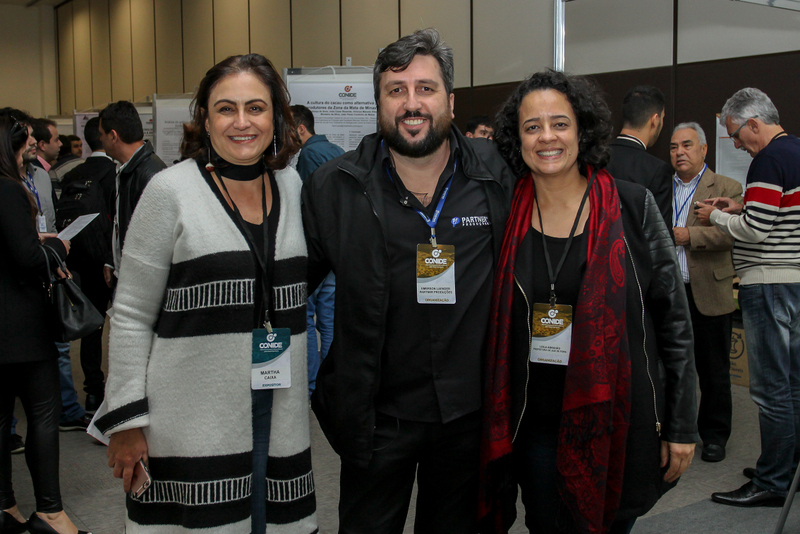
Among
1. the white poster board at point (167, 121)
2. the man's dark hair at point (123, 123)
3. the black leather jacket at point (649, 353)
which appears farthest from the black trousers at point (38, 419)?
the white poster board at point (167, 121)

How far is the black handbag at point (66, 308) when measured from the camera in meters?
2.70

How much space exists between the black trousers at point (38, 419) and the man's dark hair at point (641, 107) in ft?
8.98

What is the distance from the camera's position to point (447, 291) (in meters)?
1.80

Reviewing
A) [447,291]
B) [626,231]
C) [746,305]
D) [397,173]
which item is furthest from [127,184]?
[746,305]

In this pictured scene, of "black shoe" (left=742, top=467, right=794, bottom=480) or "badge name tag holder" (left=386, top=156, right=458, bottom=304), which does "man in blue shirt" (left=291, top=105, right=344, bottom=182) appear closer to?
"badge name tag holder" (left=386, top=156, right=458, bottom=304)

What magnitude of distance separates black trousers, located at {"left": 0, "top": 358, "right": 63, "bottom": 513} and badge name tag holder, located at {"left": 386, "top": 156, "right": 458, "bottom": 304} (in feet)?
5.63

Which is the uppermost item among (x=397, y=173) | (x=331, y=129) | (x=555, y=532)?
(x=331, y=129)

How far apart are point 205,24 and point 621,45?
306 inches

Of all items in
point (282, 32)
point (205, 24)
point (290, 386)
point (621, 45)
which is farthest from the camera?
point (205, 24)

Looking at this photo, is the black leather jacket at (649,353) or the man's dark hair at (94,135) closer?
the black leather jacket at (649,353)

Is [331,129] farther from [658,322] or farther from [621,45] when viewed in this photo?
[658,322]

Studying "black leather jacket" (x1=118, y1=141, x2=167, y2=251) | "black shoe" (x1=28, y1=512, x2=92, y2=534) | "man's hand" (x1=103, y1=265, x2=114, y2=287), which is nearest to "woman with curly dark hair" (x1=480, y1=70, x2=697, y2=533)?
"black shoe" (x1=28, y1=512, x2=92, y2=534)

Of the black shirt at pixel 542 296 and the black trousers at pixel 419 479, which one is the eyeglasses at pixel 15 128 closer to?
the black trousers at pixel 419 479

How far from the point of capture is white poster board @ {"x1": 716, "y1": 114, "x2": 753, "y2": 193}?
15.7 feet
